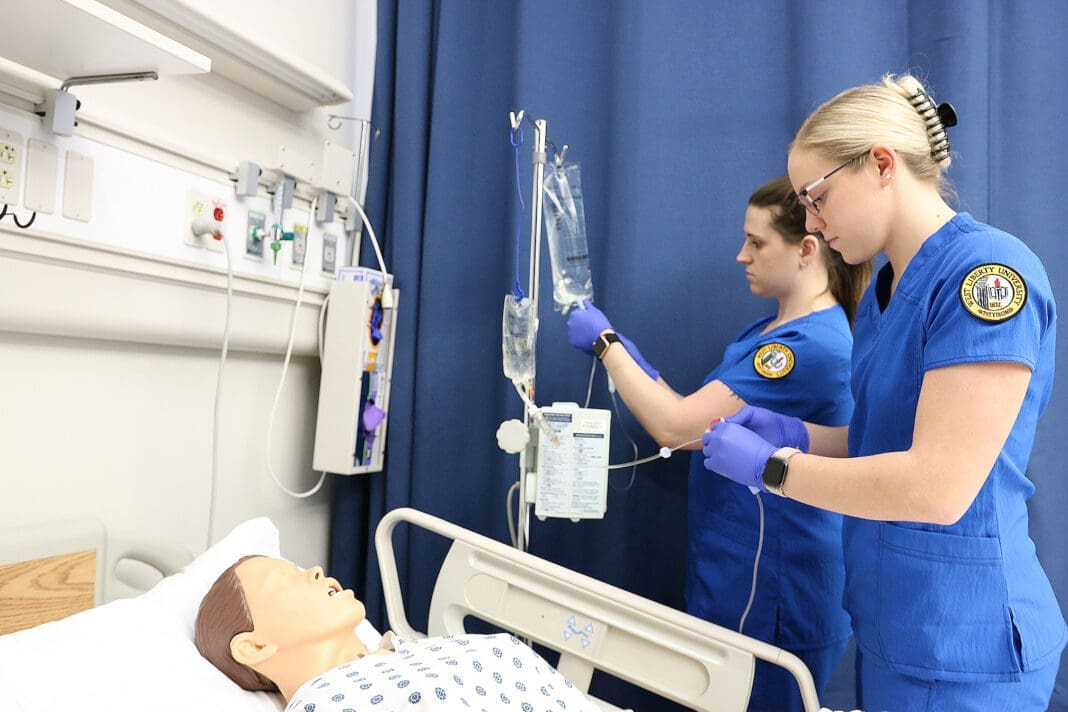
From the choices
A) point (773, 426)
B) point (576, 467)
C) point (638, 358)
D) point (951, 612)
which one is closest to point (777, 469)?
point (773, 426)

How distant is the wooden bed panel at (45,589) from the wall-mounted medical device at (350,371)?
0.66 m

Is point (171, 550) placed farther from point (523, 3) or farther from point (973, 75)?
point (973, 75)

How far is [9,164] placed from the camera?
4.23 ft

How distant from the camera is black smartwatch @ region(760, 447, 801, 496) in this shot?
127 cm

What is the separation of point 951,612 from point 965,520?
0.13 meters

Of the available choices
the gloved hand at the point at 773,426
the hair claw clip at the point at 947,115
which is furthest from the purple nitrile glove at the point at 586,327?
the hair claw clip at the point at 947,115

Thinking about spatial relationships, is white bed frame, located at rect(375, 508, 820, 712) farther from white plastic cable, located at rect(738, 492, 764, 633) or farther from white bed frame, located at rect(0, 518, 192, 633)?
white bed frame, located at rect(0, 518, 192, 633)

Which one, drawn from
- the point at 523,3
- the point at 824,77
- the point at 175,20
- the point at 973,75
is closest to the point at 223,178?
the point at 175,20

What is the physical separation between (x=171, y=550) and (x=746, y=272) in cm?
128

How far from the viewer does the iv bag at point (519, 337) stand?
5.43 feet

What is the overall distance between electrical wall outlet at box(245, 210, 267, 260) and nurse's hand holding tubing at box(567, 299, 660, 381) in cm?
70

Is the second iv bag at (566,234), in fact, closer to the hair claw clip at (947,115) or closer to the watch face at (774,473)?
the watch face at (774,473)

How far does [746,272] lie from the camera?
1.78 metres

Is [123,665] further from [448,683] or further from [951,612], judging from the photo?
[951,612]
